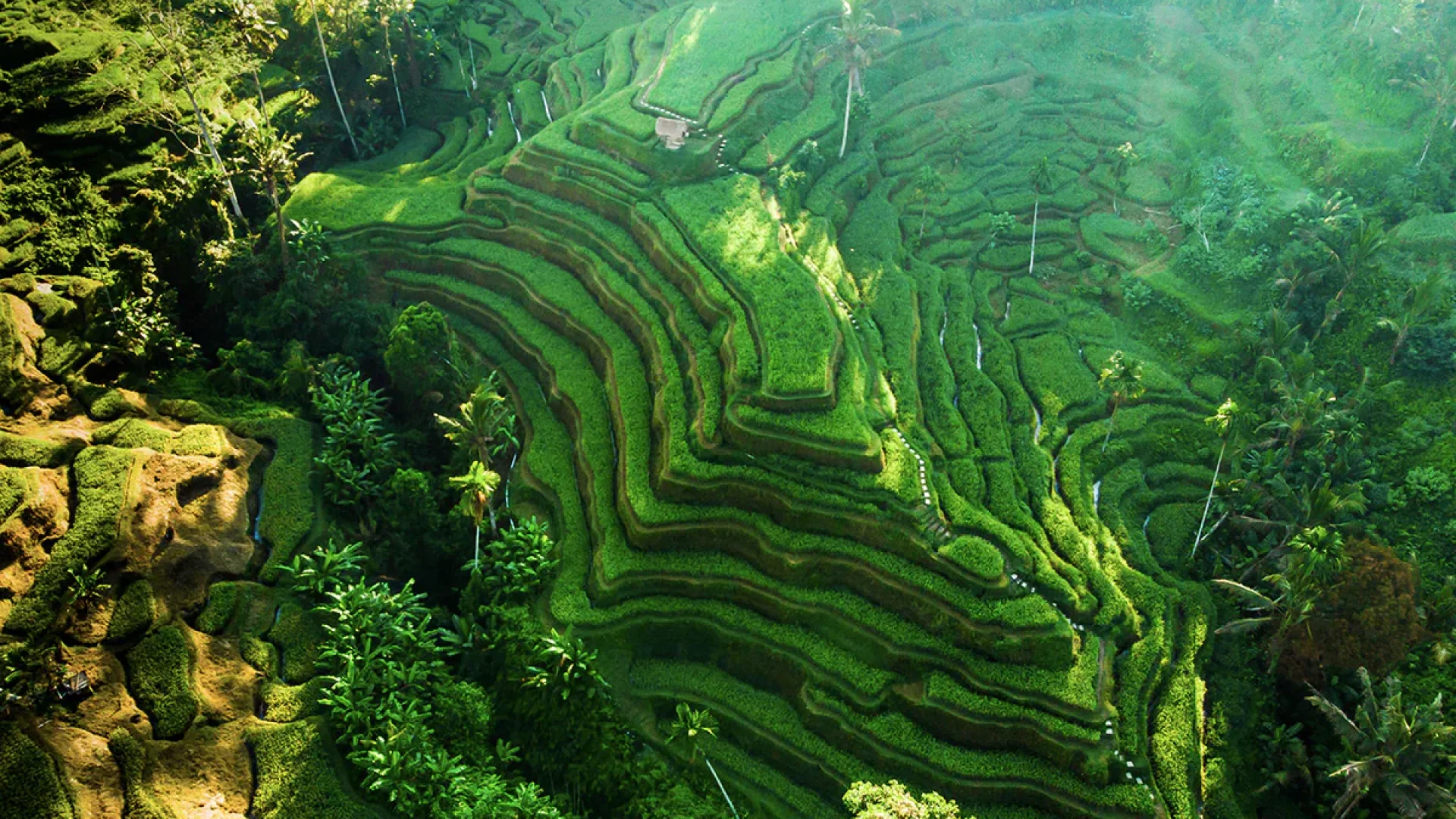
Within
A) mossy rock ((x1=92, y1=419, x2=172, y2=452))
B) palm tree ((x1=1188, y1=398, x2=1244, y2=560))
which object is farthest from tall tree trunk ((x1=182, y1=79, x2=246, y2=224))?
palm tree ((x1=1188, y1=398, x2=1244, y2=560))

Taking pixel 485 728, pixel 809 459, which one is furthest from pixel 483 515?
pixel 809 459

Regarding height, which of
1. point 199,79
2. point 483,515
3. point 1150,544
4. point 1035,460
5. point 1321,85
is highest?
point 199,79

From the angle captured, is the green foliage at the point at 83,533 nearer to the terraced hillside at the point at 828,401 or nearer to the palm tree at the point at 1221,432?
the terraced hillside at the point at 828,401

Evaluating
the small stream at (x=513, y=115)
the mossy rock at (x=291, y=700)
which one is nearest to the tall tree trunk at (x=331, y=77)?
the small stream at (x=513, y=115)

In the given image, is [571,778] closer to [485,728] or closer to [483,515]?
[485,728]

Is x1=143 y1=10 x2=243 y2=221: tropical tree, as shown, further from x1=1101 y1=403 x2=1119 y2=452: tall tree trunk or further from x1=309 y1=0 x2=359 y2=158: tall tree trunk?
x1=1101 y1=403 x2=1119 y2=452: tall tree trunk

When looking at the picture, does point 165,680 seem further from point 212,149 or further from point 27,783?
point 212,149
